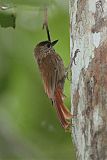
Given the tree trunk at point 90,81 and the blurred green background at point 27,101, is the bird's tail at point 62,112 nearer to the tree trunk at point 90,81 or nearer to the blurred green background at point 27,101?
the tree trunk at point 90,81

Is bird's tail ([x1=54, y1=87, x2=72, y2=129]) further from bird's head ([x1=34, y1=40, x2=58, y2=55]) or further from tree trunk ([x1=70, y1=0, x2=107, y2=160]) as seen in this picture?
bird's head ([x1=34, y1=40, x2=58, y2=55])

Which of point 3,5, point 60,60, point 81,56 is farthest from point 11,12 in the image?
point 81,56

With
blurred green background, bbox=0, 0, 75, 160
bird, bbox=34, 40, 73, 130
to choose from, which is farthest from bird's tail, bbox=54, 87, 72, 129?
blurred green background, bbox=0, 0, 75, 160

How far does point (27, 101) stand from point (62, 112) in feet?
3.85

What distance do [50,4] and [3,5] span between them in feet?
0.92

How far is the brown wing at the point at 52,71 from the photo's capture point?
4.10 m

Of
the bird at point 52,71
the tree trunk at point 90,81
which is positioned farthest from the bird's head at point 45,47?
the tree trunk at point 90,81

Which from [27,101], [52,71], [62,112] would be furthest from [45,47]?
[27,101]

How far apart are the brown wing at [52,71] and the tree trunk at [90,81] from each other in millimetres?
364

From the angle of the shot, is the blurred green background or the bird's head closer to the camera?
the bird's head

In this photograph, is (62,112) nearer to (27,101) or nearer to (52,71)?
(52,71)

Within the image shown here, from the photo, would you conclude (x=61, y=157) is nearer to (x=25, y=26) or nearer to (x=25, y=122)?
(x=25, y=122)

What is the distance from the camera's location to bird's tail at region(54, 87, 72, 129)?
3777 millimetres

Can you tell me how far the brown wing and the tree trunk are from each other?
1.20ft
